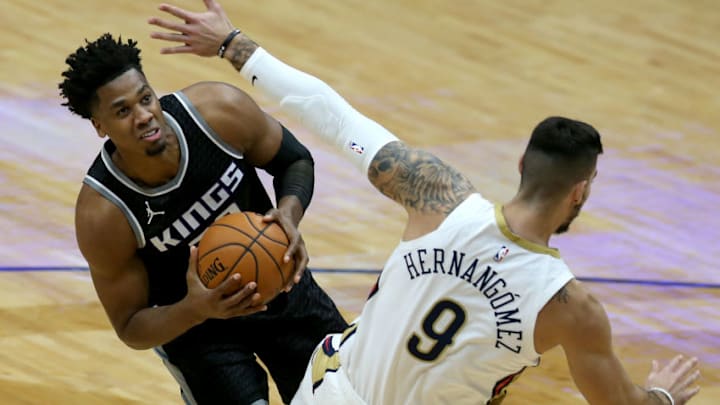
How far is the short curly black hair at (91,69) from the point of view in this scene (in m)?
4.66

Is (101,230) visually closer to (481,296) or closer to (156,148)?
(156,148)

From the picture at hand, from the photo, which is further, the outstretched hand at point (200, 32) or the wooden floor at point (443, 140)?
the wooden floor at point (443, 140)

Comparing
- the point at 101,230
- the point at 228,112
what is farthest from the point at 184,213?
the point at 228,112

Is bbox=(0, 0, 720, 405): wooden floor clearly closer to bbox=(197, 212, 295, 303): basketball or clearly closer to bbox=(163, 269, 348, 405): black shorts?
bbox=(163, 269, 348, 405): black shorts

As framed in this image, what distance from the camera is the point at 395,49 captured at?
10.4 meters

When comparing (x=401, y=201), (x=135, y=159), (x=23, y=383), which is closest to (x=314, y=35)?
(x=23, y=383)

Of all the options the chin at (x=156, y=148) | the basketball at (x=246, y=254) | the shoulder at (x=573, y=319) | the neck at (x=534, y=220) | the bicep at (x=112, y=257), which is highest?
the neck at (x=534, y=220)

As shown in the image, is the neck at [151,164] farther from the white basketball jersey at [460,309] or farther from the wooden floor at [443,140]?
the wooden floor at [443,140]

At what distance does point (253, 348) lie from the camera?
5043mm

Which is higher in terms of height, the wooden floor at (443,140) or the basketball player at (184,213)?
the basketball player at (184,213)

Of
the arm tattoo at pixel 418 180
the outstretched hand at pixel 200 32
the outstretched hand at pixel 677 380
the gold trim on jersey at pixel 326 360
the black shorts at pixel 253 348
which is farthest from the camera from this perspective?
the black shorts at pixel 253 348

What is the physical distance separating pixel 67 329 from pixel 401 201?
3.13m

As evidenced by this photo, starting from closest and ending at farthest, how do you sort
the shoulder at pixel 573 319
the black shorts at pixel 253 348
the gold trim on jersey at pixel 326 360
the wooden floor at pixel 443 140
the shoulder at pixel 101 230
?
the shoulder at pixel 573 319 < the gold trim on jersey at pixel 326 360 < the shoulder at pixel 101 230 < the black shorts at pixel 253 348 < the wooden floor at pixel 443 140

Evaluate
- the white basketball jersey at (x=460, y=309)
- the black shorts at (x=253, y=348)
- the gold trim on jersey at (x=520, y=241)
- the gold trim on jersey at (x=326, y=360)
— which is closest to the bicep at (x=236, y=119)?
the black shorts at (x=253, y=348)
